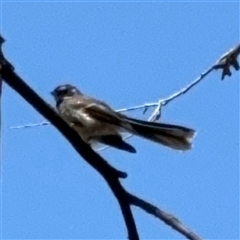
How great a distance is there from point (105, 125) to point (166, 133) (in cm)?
114

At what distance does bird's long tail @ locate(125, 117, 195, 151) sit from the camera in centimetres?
360

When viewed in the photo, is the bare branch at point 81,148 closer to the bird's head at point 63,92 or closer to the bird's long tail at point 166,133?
the bird's long tail at point 166,133

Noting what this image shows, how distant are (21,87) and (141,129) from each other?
2.07 m

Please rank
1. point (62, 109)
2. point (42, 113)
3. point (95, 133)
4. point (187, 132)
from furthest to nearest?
point (62, 109), point (95, 133), point (187, 132), point (42, 113)

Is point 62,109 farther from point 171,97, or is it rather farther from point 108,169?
point 108,169

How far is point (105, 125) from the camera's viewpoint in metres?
4.89

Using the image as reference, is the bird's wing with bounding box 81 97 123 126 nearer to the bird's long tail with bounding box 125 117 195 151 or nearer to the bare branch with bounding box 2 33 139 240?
the bird's long tail with bounding box 125 117 195 151

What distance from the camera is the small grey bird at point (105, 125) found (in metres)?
3.71

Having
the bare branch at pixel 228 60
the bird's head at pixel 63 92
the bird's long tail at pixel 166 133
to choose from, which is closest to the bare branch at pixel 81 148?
the bare branch at pixel 228 60

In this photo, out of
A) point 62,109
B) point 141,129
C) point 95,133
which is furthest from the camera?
point 62,109

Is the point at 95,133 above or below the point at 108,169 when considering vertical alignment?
above

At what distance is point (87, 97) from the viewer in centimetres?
557

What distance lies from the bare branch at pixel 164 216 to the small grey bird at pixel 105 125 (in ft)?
4.45

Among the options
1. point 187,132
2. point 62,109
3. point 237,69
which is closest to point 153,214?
point 237,69
